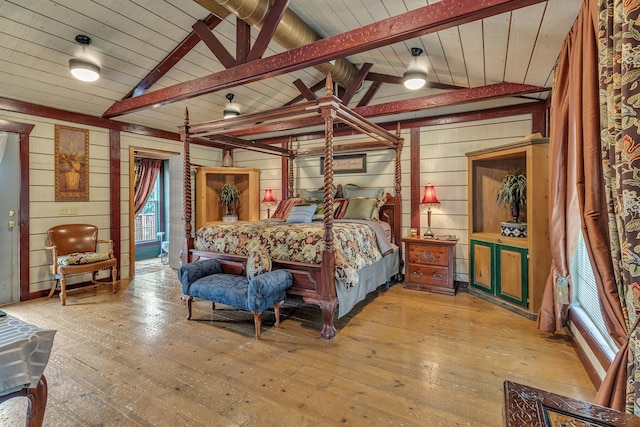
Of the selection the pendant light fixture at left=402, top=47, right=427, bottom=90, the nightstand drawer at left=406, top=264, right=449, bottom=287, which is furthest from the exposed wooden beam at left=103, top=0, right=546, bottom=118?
the nightstand drawer at left=406, top=264, right=449, bottom=287

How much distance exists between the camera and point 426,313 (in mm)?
3562

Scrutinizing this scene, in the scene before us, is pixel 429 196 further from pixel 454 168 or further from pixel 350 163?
pixel 350 163

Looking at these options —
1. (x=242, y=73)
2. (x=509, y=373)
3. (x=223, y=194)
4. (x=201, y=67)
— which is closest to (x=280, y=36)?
Result: (x=242, y=73)

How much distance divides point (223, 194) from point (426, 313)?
462cm

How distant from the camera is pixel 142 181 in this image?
7.39 meters

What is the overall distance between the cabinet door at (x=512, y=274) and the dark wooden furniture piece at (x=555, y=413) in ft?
9.87

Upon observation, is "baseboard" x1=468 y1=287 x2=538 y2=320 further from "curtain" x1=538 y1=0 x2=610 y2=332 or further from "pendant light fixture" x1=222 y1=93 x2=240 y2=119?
"pendant light fixture" x1=222 y1=93 x2=240 y2=119

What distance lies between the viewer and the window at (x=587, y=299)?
2166 mm

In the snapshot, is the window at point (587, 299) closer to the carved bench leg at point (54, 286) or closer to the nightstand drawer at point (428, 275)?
the nightstand drawer at point (428, 275)

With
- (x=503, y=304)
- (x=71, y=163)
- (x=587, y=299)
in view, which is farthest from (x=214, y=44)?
(x=503, y=304)

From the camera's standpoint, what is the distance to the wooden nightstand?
428 cm

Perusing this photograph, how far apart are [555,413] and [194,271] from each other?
10.8 ft

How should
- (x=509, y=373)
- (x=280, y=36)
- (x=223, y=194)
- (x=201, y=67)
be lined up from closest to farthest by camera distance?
(x=509, y=373)
(x=280, y=36)
(x=201, y=67)
(x=223, y=194)

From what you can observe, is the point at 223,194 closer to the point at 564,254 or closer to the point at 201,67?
the point at 201,67
